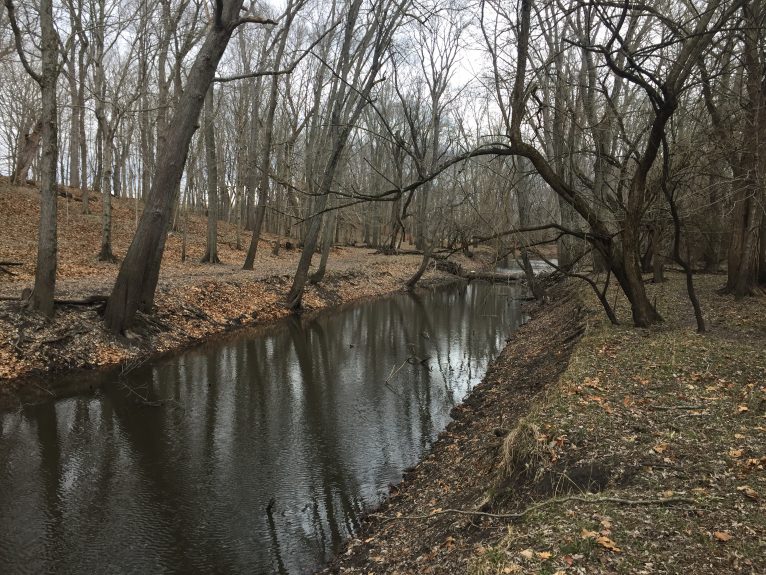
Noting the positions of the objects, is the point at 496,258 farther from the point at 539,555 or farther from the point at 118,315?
the point at 118,315

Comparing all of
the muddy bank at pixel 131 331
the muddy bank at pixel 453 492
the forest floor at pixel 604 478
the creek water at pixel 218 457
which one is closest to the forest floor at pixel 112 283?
the muddy bank at pixel 131 331

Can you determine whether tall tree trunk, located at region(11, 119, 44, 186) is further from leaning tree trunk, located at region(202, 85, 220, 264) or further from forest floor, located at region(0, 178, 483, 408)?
leaning tree trunk, located at region(202, 85, 220, 264)

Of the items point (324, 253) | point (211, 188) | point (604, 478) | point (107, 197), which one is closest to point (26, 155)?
point (211, 188)

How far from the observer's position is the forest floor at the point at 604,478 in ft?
11.6

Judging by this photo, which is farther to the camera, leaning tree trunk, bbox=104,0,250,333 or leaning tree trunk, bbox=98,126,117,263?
leaning tree trunk, bbox=98,126,117,263

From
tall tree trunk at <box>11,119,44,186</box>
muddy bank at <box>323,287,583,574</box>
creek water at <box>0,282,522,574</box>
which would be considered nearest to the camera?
muddy bank at <box>323,287,583,574</box>

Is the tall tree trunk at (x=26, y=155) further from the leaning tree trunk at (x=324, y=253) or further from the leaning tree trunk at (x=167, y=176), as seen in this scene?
the leaning tree trunk at (x=167, y=176)

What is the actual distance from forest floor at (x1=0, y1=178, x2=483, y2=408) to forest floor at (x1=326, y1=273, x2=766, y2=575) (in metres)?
7.14

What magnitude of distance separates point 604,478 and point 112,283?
13798mm

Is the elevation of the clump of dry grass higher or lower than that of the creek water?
higher

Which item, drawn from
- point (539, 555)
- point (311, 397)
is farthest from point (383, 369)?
point (539, 555)

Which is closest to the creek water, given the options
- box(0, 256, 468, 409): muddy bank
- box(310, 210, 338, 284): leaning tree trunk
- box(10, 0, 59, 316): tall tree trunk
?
box(0, 256, 468, 409): muddy bank

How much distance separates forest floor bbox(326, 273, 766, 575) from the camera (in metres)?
3.54

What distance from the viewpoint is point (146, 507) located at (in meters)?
6.11
